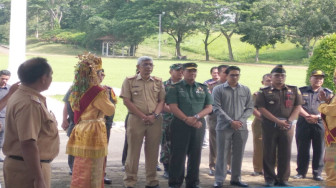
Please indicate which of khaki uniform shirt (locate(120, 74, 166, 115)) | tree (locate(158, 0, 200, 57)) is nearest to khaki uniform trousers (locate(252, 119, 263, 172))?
khaki uniform shirt (locate(120, 74, 166, 115))

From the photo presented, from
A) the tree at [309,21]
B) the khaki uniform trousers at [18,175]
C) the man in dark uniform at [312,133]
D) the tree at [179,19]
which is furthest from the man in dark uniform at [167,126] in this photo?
the tree at [179,19]

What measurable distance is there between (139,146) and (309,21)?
5304cm

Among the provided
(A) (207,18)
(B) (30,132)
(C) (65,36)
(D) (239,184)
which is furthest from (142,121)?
(C) (65,36)

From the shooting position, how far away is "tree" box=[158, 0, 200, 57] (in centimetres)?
6278

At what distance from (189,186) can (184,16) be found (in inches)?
2234

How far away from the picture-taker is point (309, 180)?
768 cm

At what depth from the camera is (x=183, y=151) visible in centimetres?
680

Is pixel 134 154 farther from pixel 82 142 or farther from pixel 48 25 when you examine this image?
pixel 48 25

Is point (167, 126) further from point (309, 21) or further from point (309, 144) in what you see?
point (309, 21)

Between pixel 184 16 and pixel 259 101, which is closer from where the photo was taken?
pixel 259 101

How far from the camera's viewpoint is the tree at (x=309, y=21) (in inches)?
2167

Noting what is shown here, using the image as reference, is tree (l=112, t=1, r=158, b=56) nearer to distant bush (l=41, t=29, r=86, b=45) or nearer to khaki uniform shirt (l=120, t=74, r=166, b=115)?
distant bush (l=41, t=29, r=86, b=45)

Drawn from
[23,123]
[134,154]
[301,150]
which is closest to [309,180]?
[301,150]

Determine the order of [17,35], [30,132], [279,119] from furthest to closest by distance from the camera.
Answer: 1. [17,35]
2. [279,119]
3. [30,132]
